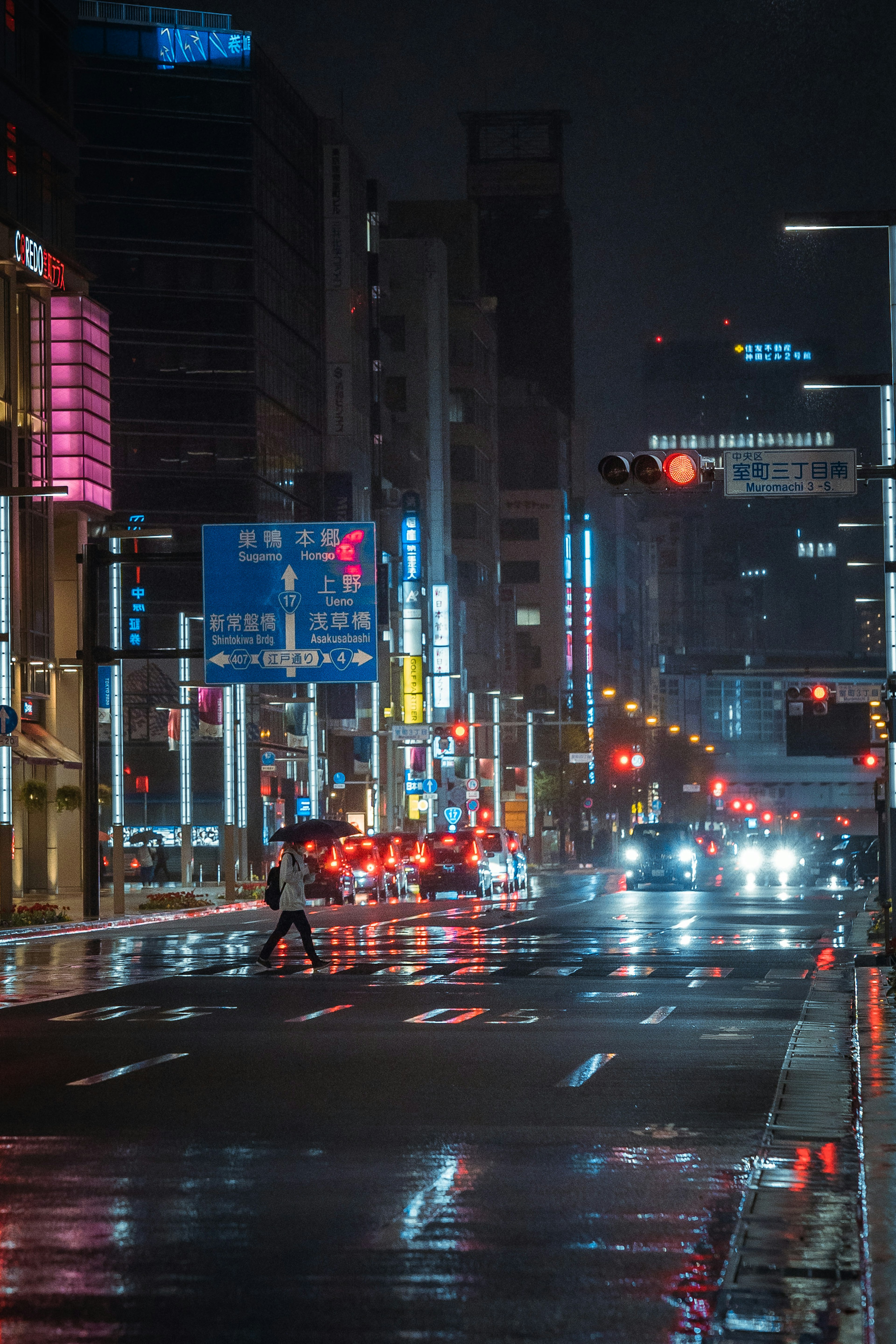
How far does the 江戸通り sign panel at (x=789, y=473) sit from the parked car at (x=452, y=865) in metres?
33.4

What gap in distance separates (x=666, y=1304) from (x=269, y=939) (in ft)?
69.0

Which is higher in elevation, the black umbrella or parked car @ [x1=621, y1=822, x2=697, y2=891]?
the black umbrella

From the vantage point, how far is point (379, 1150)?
11516 millimetres

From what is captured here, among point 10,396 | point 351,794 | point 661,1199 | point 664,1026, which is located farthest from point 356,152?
point 661,1199

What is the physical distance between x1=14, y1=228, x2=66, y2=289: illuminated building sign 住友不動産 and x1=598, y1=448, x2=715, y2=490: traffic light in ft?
119

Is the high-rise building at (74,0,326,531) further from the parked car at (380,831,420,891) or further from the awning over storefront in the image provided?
the awning over storefront

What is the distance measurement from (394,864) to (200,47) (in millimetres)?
38288

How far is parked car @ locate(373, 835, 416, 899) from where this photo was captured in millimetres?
59312

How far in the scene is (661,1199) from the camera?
9.87 metres

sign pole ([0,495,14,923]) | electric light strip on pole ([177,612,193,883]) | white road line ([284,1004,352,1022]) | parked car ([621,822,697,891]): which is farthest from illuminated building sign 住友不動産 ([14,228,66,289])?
white road line ([284,1004,352,1022])

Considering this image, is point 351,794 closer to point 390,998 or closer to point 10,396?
point 10,396

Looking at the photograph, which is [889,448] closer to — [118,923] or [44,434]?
[118,923]

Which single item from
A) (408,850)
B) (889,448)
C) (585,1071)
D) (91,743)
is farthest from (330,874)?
(585,1071)

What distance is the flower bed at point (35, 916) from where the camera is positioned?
38750 mm
